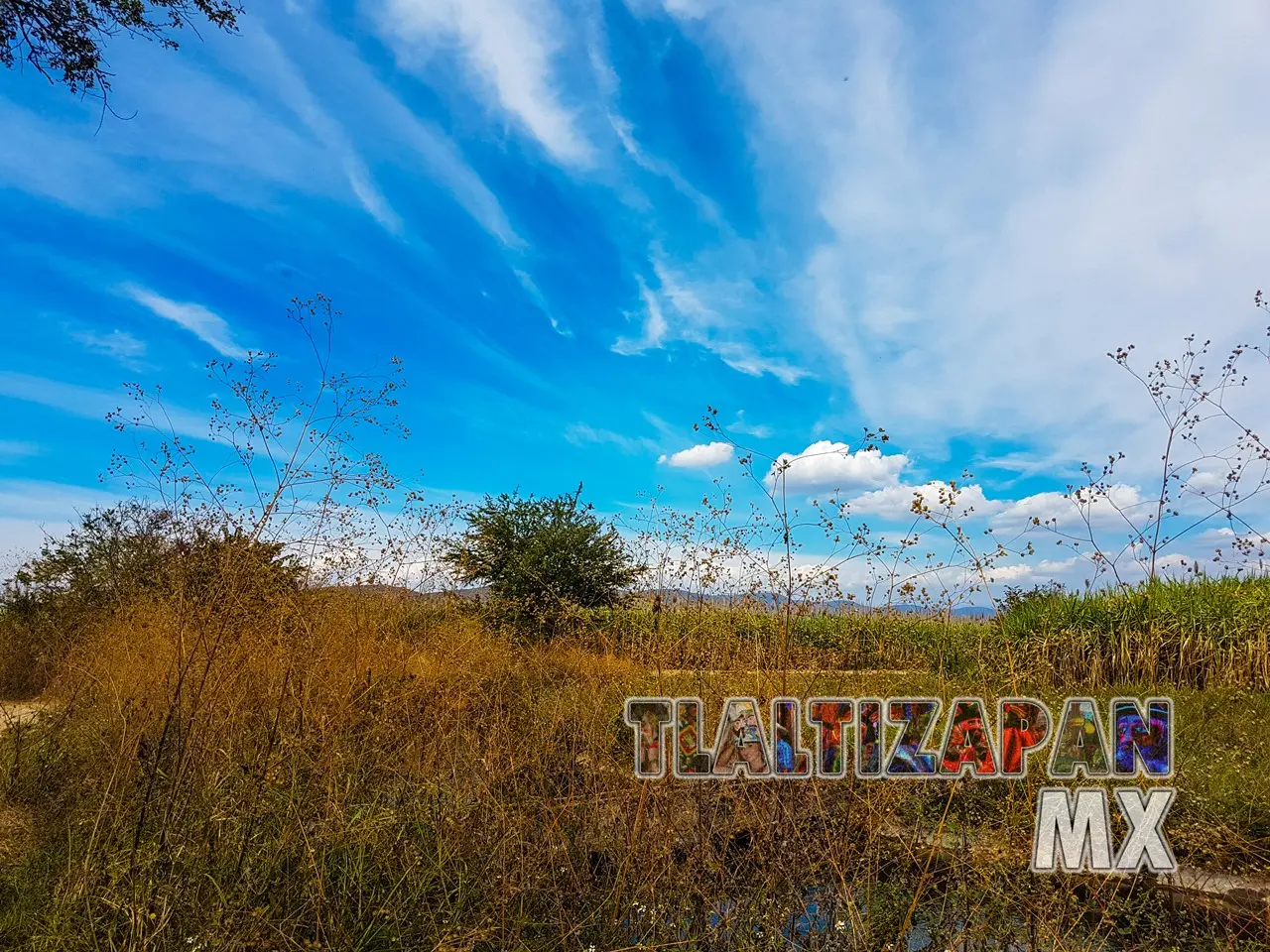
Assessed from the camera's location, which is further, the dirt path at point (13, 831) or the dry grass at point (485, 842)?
the dirt path at point (13, 831)

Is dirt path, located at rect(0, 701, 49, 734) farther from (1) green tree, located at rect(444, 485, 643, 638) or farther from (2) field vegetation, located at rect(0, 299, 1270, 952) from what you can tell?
(1) green tree, located at rect(444, 485, 643, 638)

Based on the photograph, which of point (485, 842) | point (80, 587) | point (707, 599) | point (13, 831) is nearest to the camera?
point (485, 842)

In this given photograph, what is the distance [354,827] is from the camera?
93.2 inches

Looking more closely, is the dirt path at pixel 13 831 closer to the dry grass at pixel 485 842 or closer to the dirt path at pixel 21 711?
the dry grass at pixel 485 842

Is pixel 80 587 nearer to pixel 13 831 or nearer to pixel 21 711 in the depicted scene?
pixel 21 711

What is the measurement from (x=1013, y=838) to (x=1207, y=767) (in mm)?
1352

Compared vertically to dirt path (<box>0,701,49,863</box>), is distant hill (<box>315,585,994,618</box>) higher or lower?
higher

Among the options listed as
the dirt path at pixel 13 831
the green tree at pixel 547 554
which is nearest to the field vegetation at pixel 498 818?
the dirt path at pixel 13 831

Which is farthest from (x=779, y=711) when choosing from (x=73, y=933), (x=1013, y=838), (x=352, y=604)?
(x=352, y=604)

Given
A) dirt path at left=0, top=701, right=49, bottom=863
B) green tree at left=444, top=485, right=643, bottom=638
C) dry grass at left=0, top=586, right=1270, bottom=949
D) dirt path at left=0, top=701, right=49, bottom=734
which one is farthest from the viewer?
green tree at left=444, top=485, right=643, bottom=638

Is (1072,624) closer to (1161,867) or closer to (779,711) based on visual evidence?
(1161,867)

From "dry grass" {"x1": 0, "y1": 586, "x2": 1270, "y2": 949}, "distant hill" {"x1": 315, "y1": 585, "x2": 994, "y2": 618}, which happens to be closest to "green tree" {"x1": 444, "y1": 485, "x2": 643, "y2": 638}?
"distant hill" {"x1": 315, "y1": 585, "x2": 994, "y2": 618}

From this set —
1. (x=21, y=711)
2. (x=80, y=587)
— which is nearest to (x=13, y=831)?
(x=21, y=711)

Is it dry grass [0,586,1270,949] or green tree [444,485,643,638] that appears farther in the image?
green tree [444,485,643,638]
